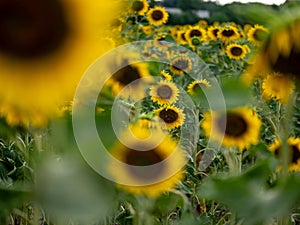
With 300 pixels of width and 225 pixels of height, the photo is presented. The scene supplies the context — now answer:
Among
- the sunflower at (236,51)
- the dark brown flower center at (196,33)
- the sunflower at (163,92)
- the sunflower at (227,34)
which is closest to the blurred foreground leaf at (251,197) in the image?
the sunflower at (163,92)

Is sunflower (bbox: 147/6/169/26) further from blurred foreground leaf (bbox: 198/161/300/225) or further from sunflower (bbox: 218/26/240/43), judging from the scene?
blurred foreground leaf (bbox: 198/161/300/225)

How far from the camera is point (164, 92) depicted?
1.96 meters

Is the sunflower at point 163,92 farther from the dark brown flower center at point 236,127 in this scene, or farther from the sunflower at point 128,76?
the sunflower at point 128,76

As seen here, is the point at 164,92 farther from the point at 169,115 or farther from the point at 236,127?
the point at 236,127

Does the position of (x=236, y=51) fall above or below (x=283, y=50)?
below

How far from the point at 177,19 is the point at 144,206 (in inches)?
203

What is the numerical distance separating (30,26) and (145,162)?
148 mm

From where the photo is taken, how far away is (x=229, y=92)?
33cm

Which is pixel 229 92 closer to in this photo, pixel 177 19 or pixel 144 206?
pixel 144 206

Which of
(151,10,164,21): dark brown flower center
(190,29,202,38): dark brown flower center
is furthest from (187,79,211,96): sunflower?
(151,10,164,21): dark brown flower center

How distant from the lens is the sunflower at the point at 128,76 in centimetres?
42

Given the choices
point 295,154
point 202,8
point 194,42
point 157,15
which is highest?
point 295,154

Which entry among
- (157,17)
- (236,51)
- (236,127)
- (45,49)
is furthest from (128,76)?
(157,17)

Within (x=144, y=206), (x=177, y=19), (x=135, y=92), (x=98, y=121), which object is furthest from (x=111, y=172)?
(x=177, y=19)
